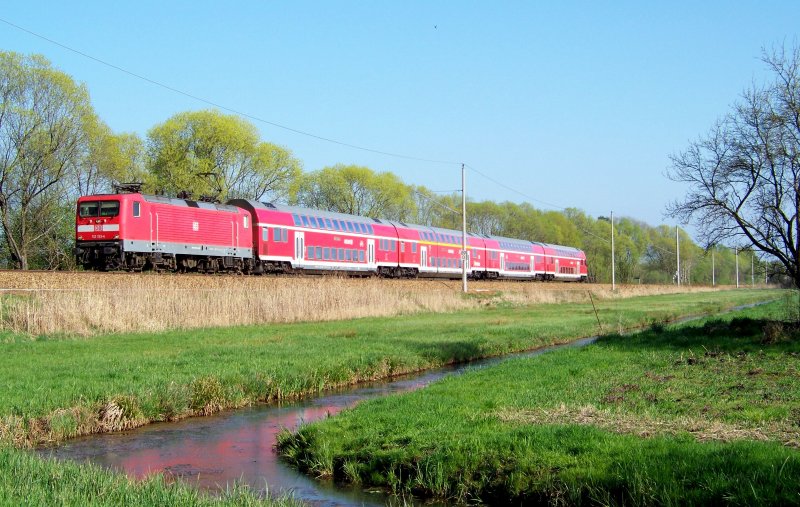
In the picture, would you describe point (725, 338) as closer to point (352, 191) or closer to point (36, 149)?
point (36, 149)

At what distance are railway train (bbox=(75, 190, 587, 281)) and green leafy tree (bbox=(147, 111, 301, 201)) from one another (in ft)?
66.4

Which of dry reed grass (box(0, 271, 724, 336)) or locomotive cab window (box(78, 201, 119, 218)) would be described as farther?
locomotive cab window (box(78, 201, 119, 218))

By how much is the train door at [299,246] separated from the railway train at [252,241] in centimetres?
6

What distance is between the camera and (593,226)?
131 metres

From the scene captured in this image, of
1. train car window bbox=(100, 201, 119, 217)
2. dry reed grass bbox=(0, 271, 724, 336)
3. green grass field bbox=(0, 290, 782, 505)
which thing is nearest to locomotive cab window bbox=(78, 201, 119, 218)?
train car window bbox=(100, 201, 119, 217)

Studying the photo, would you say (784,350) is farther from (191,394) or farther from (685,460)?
(191,394)

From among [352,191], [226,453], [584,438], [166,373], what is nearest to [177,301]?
[166,373]

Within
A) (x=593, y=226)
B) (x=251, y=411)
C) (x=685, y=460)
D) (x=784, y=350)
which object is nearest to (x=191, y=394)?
(x=251, y=411)

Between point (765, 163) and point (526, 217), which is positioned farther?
point (526, 217)

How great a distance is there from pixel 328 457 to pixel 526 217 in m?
111

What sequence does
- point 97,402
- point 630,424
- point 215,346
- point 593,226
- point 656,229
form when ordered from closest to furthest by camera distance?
1. point 630,424
2. point 97,402
3. point 215,346
4. point 593,226
5. point 656,229

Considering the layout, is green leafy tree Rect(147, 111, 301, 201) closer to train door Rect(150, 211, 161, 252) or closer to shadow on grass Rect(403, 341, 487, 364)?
train door Rect(150, 211, 161, 252)

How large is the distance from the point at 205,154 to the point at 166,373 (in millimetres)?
56383

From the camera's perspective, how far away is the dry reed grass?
74.5ft
